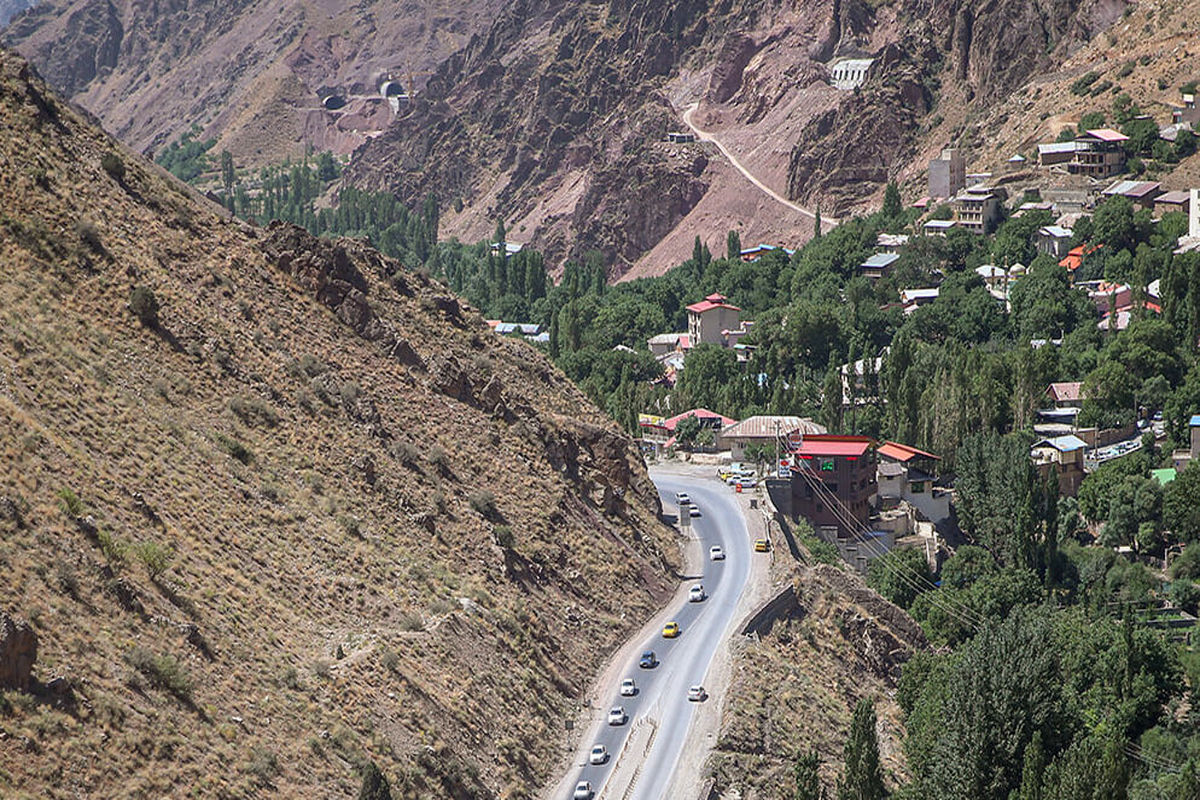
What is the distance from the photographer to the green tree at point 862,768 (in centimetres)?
4534

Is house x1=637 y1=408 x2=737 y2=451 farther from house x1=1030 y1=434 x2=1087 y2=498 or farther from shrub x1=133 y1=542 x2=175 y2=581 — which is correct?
shrub x1=133 y1=542 x2=175 y2=581

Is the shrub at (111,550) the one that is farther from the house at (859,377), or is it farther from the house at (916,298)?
the house at (916,298)

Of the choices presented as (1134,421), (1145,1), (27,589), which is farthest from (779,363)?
(27,589)

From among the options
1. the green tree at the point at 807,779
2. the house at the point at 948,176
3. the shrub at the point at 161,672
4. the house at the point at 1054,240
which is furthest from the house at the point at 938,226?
the shrub at the point at 161,672

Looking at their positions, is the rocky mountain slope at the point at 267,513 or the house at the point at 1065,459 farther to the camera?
the house at the point at 1065,459

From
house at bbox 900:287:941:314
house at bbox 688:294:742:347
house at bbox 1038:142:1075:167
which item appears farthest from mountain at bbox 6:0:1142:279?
house at bbox 688:294:742:347

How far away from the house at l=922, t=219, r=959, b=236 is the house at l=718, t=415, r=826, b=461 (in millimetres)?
39922

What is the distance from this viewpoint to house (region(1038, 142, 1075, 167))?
403ft

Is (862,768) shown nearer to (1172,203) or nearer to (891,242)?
(1172,203)

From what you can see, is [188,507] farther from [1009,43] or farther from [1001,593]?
[1009,43]

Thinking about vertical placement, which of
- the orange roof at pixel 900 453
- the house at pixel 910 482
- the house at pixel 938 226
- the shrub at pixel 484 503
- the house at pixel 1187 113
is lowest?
the shrub at pixel 484 503

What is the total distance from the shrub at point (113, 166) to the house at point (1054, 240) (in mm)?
67513

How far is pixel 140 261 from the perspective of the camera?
188 ft

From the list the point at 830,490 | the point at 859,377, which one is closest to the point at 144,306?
the point at 830,490
